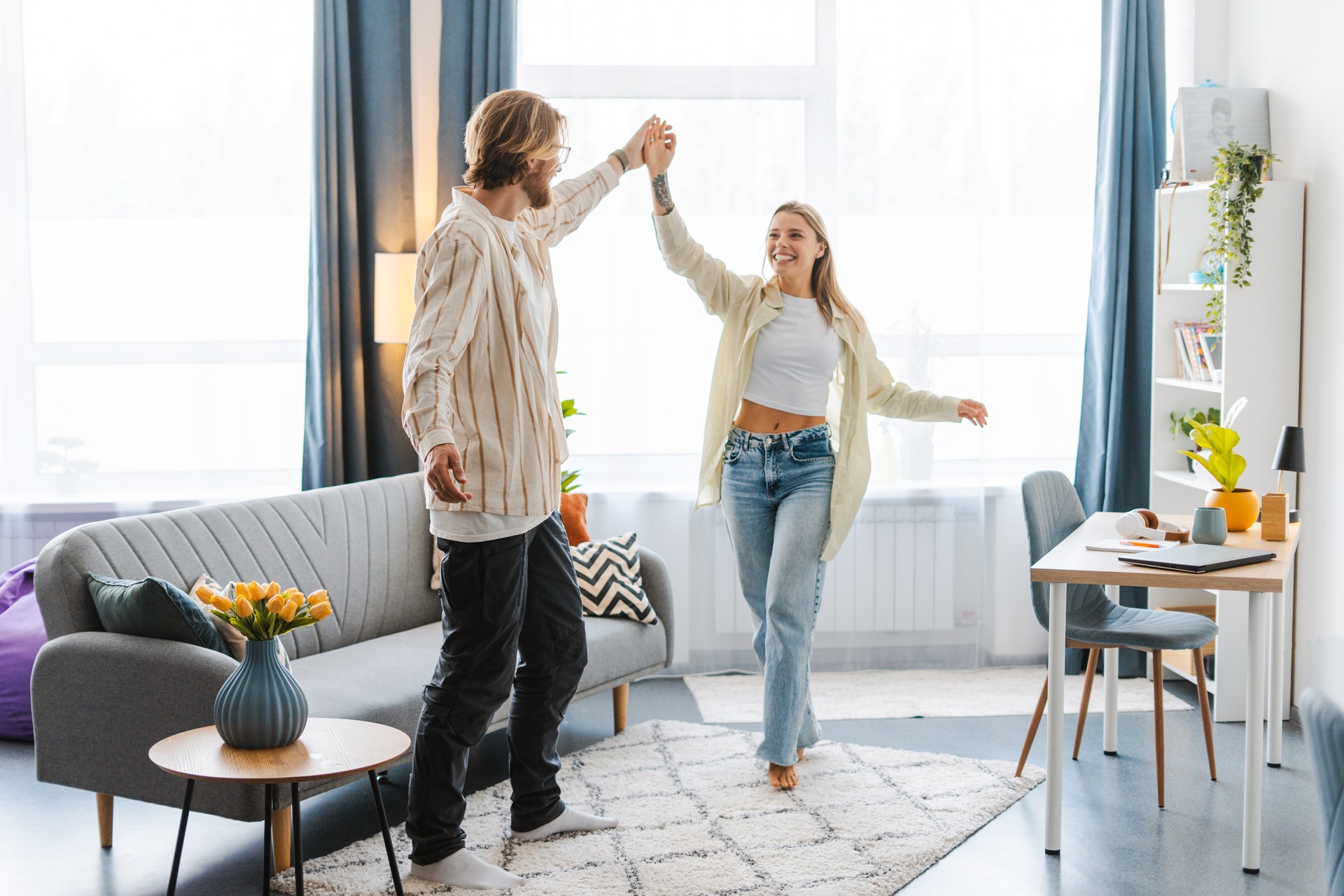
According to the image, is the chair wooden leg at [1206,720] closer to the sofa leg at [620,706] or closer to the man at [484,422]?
the sofa leg at [620,706]

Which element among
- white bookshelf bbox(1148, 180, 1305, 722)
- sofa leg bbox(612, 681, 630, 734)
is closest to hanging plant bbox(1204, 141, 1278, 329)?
white bookshelf bbox(1148, 180, 1305, 722)

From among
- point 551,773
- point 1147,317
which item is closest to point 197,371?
point 551,773

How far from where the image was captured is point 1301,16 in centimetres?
372

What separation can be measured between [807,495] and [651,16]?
212 cm

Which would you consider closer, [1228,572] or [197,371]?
[1228,572]

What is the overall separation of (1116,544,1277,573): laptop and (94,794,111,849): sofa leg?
92.6 inches

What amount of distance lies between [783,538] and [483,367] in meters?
1.01

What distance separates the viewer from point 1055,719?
8.75 ft

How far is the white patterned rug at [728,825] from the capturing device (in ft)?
8.24

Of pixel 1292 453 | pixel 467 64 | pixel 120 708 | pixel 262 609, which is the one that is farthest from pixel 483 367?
pixel 467 64

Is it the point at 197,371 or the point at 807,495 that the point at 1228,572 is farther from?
the point at 197,371

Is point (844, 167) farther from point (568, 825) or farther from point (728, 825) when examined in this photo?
point (568, 825)

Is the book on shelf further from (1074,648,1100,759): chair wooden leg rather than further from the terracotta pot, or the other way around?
the terracotta pot

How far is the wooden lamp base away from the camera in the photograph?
9.87ft
